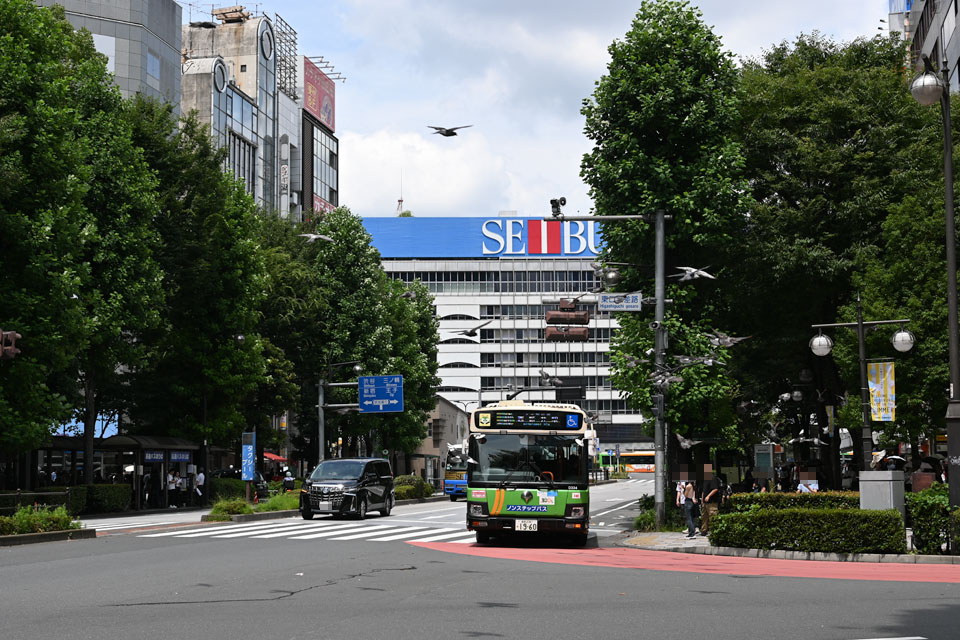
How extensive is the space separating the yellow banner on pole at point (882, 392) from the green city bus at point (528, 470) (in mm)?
9768

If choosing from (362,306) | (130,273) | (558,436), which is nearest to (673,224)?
(558,436)

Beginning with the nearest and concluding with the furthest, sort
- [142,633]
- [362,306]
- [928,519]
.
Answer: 1. [142,633]
2. [928,519]
3. [362,306]

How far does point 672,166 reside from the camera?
26.8m

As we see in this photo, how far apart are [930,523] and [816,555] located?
203cm

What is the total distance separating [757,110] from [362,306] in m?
27.5

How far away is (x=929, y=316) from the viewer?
3086 cm

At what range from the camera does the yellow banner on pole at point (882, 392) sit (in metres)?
26.8

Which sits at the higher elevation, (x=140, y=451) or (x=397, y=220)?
(x=397, y=220)

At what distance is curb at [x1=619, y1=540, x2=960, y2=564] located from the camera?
17.0 meters

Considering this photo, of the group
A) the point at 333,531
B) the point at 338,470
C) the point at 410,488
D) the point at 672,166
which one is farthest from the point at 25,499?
the point at 410,488

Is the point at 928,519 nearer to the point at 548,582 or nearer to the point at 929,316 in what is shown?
the point at 548,582

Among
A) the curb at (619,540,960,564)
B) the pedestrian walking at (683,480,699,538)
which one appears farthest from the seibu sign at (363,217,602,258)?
the curb at (619,540,960,564)

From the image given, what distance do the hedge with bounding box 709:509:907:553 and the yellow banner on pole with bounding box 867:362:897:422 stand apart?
9.37 m

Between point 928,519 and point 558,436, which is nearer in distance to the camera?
point 928,519
